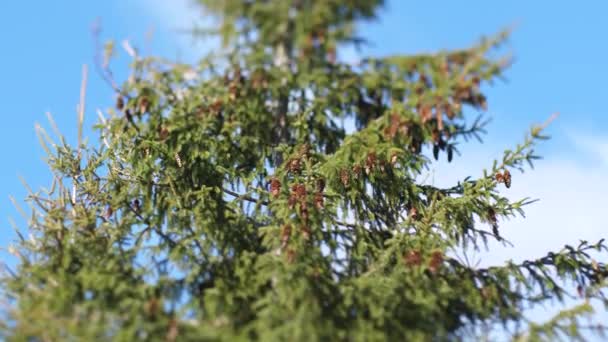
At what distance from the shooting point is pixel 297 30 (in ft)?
31.2

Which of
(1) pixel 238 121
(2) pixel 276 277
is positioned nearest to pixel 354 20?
(1) pixel 238 121

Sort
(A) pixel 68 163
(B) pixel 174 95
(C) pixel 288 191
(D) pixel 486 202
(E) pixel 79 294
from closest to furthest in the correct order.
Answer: (E) pixel 79 294, (B) pixel 174 95, (C) pixel 288 191, (D) pixel 486 202, (A) pixel 68 163

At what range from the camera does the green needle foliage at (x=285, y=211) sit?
938cm

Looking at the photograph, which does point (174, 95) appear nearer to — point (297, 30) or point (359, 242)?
point (297, 30)

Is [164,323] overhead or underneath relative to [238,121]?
underneath

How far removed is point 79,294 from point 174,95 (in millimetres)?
2791

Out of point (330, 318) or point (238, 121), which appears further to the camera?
point (238, 121)

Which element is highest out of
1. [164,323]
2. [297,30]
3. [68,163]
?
[68,163]

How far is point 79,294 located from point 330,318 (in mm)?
3074

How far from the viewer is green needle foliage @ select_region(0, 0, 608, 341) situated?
369 inches

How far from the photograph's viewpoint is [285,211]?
35.1 ft

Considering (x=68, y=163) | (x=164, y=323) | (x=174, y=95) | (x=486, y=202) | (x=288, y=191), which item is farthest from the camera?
(x=68, y=163)

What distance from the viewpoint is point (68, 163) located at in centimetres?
1318

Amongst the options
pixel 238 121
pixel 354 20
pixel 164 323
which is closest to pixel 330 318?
pixel 164 323
